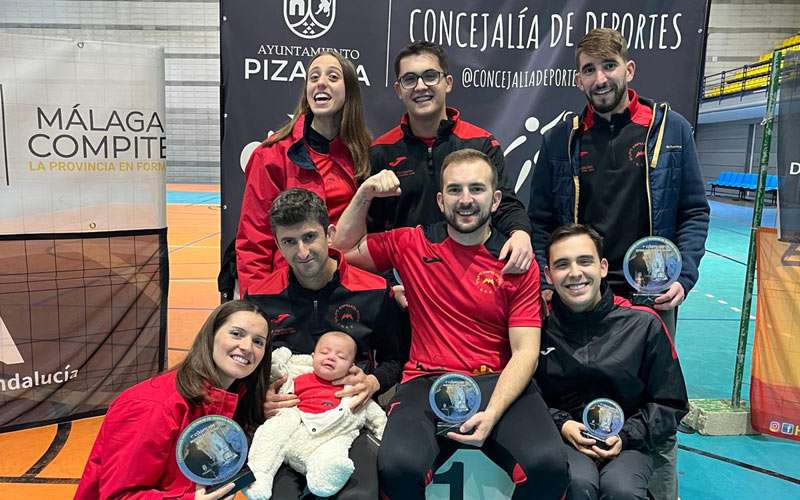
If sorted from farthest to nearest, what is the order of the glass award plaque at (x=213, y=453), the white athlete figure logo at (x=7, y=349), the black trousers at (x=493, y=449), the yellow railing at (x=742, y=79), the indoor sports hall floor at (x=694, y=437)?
the yellow railing at (x=742, y=79)
the white athlete figure logo at (x=7, y=349)
the indoor sports hall floor at (x=694, y=437)
the black trousers at (x=493, y=449)
the glass award plaque at (x=213, y=453)

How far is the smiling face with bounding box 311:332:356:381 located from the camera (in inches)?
79.3

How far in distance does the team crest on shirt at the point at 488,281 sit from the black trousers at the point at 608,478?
1.91 feet

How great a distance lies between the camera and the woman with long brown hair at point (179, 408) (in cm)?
161

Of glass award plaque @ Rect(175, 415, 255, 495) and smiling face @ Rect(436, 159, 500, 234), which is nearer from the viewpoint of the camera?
glass award plaque @ Rect(175, 415, 255, 495)

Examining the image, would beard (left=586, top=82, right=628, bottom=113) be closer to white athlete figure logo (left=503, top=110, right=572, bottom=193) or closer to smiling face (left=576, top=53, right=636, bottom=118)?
smiling face (left=576, top=53, right=636, bottom=118)

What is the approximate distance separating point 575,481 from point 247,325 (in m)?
1.12

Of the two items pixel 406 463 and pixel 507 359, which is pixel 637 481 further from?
pixel 406 463

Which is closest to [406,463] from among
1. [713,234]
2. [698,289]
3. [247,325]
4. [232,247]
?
[247,325]

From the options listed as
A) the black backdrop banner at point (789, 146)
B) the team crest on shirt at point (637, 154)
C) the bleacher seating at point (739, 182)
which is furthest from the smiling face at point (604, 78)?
the bleacher seating at point (739, 182)

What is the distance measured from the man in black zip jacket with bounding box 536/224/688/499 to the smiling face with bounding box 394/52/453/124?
742 mm

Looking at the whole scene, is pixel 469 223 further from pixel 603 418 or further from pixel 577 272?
pixel 603 418

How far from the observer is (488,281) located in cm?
215

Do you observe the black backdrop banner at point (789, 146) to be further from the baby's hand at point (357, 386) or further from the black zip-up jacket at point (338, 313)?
the baby's hand at point (357, 386)

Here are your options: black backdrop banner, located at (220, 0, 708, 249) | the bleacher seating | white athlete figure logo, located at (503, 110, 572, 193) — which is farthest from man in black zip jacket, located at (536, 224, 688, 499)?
the bleacher seating
